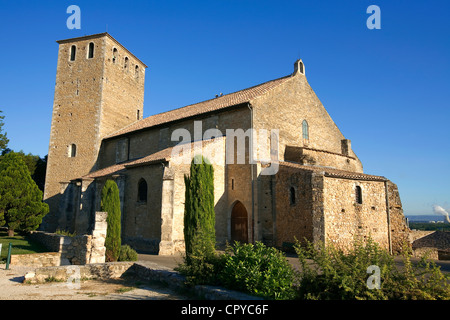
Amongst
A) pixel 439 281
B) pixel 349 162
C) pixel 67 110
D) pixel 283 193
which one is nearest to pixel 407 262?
pixel 439 281

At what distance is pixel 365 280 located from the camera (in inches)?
195

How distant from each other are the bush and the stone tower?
1047 inches

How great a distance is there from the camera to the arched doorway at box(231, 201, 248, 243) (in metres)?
18.4

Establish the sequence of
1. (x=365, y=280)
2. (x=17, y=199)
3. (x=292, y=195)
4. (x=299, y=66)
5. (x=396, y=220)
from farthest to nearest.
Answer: (x=299, y=66)
(x=17, y=199)
(x=396, y=220)
(x=292, y=195)
(x=365, y=280)

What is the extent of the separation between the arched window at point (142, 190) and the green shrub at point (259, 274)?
41.8 feet

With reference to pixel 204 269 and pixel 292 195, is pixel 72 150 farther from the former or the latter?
pixel 204 269

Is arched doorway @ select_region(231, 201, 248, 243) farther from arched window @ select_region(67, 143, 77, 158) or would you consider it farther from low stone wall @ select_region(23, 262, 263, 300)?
arched window @ select_region(67, 143, 77, 158)

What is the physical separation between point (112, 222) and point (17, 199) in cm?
1150

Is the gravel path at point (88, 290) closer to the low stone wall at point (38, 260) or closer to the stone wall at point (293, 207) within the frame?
the low stone wall at point (38, 260)

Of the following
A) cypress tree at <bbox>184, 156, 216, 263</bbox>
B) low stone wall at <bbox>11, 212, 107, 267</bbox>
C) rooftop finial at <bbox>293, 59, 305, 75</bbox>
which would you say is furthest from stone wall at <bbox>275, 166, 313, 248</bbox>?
low stone wall at <bbox>11, 212, 107, 267</bbox>

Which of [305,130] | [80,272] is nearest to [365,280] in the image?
[80,272]

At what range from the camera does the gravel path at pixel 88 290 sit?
7.87 meters

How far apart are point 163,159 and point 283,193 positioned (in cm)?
730
